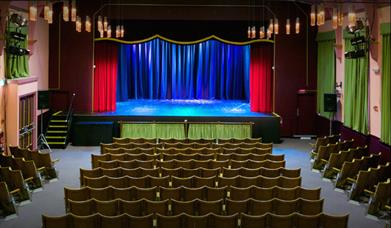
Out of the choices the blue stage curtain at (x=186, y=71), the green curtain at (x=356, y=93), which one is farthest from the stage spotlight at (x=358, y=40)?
the blue stage curtain at (x=186, y=71)

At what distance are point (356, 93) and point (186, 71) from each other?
11.6 meters

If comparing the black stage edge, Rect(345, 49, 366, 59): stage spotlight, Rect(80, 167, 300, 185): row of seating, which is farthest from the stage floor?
Rect(80, 167, 300, 185): row of seating

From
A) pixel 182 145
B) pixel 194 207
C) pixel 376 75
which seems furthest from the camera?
pixel 182 145

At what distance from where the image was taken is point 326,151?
53.6 feet

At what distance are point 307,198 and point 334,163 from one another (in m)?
4.47

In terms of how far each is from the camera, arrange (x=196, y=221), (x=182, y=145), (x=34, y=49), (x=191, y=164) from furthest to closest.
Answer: (x=34, y=49) < (x=182, y=145) < (x=191, y=164) < (x=196, y=221)

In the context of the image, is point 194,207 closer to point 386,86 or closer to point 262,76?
point 386,86

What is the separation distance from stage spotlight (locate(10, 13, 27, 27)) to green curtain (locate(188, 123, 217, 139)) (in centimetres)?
666

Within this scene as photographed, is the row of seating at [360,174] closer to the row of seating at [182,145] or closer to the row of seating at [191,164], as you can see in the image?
the row of seating at [191,164]

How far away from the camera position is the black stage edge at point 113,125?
2098cm

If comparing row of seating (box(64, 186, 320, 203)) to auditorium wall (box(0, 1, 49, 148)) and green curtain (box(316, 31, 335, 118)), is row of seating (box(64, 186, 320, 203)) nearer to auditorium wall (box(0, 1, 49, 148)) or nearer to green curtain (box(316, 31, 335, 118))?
auditorium wall (box(0, 1, 49, 148))

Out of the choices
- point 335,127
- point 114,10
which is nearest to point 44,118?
point 114,10

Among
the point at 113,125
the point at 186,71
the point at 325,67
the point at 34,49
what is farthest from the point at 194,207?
the point at 186,71

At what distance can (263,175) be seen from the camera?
13094 millimetres
